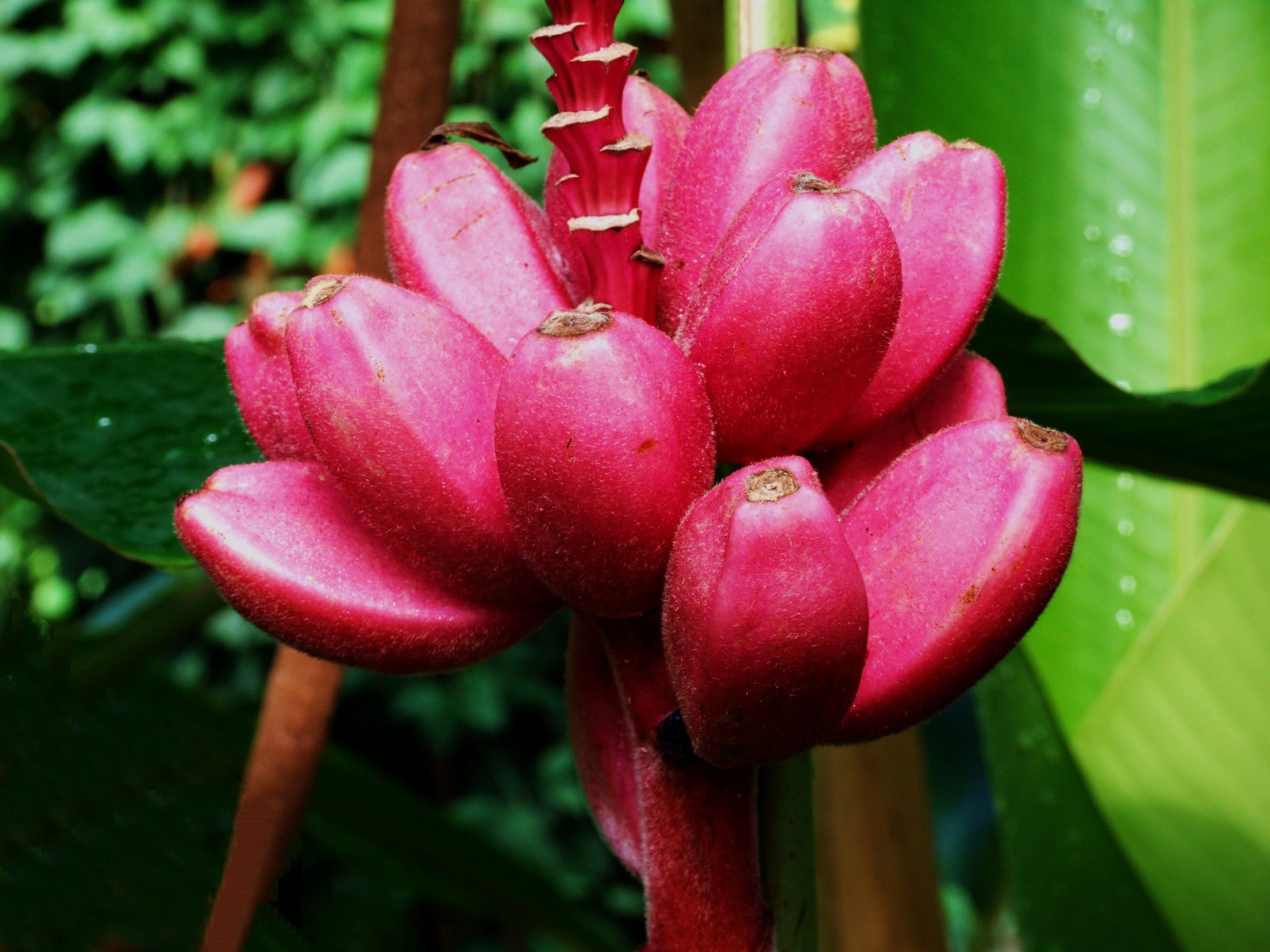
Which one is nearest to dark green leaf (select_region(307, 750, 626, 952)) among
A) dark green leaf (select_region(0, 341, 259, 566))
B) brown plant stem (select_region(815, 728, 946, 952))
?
brown plant stem (select_region(815, 728, 946, 952))

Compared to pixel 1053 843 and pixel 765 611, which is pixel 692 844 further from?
pixel 1053 843

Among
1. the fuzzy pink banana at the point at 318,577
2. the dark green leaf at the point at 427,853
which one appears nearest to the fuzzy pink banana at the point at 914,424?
the fuzzy pink banana at the point at 318,577

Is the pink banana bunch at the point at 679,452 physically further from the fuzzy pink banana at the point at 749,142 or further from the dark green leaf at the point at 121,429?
the dark green leaf at the point at 121,429

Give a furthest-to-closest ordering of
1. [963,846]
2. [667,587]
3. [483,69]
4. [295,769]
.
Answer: [483,69] < [963,846] < [295,769] < [667,587]

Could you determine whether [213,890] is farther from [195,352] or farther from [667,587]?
[195,352]

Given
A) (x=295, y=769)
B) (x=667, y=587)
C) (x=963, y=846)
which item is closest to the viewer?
(x=667, y=587)

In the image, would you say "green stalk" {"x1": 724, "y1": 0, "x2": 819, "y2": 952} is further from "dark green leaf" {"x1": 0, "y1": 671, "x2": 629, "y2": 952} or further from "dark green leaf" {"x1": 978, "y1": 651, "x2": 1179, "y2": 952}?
"dark green leaf" {"x1": 978, "y1": 651, "x2": 1179, "y2": 952}

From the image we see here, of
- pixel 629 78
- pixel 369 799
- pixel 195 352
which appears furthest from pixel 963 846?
pixel 629 78

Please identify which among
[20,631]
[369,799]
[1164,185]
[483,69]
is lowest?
[369,799]
